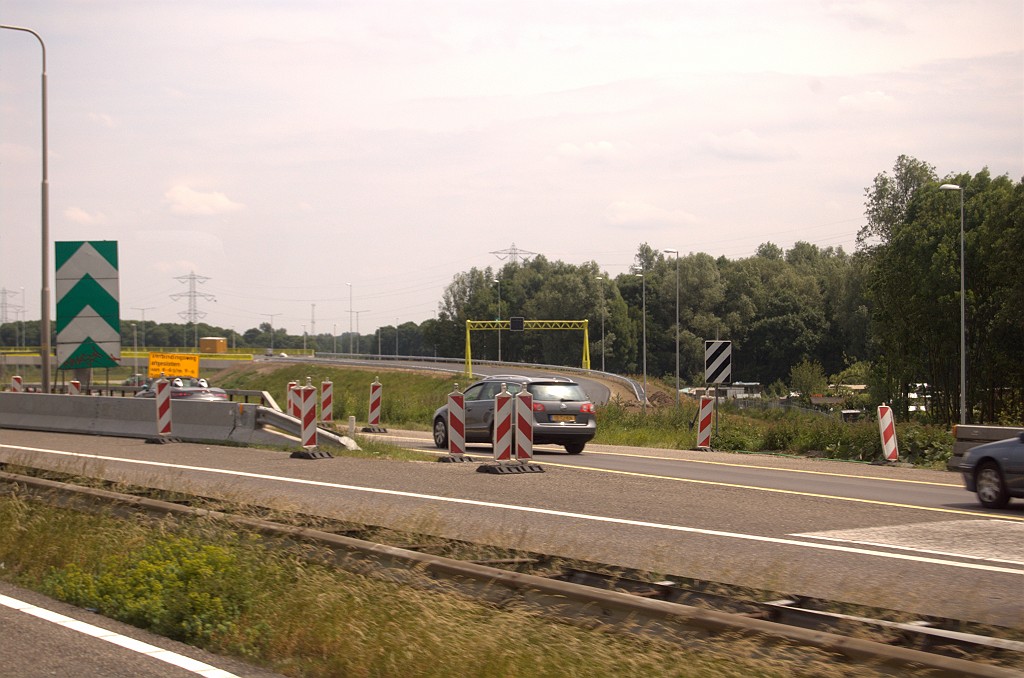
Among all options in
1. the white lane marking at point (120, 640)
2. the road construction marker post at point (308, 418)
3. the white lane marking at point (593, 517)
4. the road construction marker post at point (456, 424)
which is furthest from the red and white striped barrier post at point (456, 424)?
the white lane marking at point (120, 640)

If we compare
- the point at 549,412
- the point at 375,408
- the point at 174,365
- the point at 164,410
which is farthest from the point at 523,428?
the point at 174,365

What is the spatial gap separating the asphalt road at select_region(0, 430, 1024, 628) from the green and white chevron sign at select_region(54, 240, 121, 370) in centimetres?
421

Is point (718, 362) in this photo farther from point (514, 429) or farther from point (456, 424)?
point (514, 429)

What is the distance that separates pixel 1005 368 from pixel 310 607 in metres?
62.1

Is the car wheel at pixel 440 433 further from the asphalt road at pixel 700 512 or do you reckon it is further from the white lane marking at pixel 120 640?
the white lane marking at pixel 120 640

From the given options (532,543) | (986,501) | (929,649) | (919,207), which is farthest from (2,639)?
(919,207)

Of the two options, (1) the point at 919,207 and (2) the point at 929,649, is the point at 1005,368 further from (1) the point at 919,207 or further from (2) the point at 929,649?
(2) the point at 929,649

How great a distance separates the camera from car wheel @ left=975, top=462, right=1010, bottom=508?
533 inches

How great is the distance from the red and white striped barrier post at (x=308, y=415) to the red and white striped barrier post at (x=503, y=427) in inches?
137

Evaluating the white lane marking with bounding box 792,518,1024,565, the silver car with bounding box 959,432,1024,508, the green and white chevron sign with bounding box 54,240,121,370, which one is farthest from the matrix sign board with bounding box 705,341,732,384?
the white lane marking with bounding box 792,518,1024,565

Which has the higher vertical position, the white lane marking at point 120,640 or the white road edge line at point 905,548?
the white road edge line at point 905,548

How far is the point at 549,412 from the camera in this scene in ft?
74.7

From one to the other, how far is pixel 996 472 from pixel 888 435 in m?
9.14

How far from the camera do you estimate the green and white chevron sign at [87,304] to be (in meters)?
24.8
